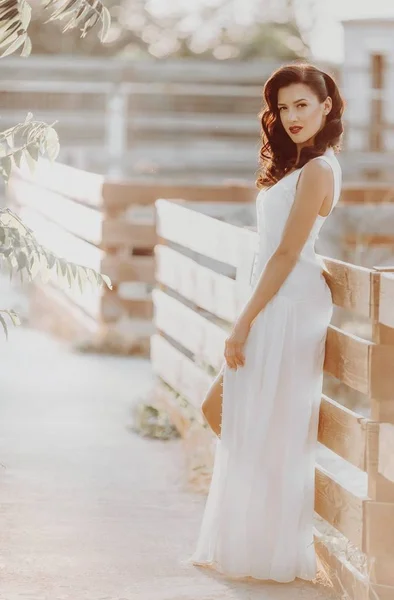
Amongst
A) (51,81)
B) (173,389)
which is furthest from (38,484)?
(51,81)

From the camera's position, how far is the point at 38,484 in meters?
6.52

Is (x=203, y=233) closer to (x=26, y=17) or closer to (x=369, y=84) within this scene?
(x=26, y=17)

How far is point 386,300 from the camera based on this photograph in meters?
4.34

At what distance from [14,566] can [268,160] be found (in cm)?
171

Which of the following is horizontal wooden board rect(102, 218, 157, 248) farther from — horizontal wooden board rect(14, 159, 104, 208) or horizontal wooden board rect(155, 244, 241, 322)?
horizontal wooden board rect(155, 244, 241, 322)

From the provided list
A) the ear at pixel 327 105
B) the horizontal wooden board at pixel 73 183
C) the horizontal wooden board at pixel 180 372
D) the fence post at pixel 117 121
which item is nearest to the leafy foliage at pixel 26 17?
the ear at pixel 327 105

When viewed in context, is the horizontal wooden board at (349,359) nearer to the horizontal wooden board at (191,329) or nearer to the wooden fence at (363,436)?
the wooden fence at (363,436)

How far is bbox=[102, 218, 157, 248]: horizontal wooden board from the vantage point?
1081 centimetres

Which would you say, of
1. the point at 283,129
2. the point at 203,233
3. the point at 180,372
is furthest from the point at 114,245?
the point at 283,129

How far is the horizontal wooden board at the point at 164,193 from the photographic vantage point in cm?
1081

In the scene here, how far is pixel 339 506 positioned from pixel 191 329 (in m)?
3.01

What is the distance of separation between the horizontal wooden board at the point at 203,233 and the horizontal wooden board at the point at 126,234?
1.98 m

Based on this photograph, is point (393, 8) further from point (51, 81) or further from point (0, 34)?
point (0, 34)

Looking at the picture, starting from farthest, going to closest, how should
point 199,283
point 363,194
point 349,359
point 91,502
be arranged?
point 363,194 < point 199,283 < point 91,502 < point 349,359
